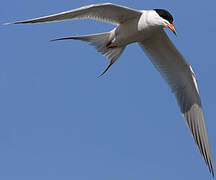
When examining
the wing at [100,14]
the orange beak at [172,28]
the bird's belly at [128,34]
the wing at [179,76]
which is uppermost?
the wing at [100,14]

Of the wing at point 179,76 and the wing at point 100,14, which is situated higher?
the wing at point 100,14

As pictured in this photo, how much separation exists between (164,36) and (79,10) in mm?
2562

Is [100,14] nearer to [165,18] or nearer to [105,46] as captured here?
[105,46]

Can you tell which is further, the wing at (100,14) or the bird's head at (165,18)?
the bird's head at (165,18)

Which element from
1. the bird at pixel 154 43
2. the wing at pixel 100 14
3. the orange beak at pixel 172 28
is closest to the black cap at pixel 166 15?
the bird at pixel 154 43

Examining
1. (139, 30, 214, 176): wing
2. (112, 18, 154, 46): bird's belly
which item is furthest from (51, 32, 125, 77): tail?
(139, 30, 214, 176): wing

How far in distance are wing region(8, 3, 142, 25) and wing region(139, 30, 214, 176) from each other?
116 centimetres

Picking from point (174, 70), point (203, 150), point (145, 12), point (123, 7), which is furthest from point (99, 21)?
point (203, 150)

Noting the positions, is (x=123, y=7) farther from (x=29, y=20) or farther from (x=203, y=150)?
(x=203, y=150)

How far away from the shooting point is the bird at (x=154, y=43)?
6255 mm

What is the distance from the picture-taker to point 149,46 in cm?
790

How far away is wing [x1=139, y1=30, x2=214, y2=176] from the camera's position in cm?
774

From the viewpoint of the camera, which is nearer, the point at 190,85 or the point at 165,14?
the point at 165,14

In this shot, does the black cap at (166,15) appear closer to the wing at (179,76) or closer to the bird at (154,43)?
the bird at (154,43)
